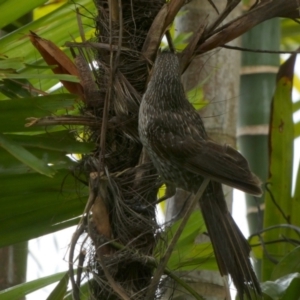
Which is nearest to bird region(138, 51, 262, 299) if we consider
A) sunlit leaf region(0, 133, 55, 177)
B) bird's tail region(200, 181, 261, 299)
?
bird's tail region(200, 181, 261, 299)

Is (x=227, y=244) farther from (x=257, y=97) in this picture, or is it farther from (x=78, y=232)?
(x=257, y=97)

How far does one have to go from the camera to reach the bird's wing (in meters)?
1.41

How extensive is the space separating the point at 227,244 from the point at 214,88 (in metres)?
0.67

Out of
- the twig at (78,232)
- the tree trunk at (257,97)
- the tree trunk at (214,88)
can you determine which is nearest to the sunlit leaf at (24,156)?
the twig at (78,232)

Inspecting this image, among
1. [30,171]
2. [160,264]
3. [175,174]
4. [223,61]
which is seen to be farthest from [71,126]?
[223,61]

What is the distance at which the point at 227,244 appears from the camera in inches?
58.4

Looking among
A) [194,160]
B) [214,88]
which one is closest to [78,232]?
[194,160]

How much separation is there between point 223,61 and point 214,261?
2.35 ft

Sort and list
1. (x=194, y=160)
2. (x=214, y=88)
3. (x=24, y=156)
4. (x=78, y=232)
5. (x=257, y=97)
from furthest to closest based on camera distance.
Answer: (x=257, y=97) → (x=214, y=88) → (x=194, y=160) → (x=78, y=232) → (x=24, y=156)

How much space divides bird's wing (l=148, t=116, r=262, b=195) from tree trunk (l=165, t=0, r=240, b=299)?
0.34m

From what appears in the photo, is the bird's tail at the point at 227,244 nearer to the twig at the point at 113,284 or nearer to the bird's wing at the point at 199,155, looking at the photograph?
the bird's wing at the point at 199,155

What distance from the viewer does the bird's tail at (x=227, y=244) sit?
1.42 meters

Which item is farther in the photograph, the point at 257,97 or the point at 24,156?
the point at 257,97

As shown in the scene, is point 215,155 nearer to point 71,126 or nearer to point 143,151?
point 143,151
